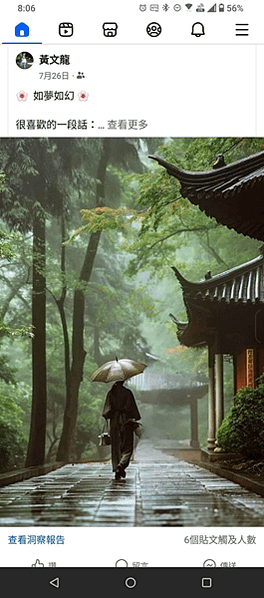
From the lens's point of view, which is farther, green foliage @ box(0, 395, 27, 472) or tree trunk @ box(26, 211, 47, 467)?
A: tree trunk @ box(26, 211, 47, 467)

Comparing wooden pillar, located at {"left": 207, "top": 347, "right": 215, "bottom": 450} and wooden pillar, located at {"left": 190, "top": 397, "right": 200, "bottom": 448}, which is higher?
wooden pillar, located at {"left": 207, "top": 347, "right": 215, "bottom": 450}

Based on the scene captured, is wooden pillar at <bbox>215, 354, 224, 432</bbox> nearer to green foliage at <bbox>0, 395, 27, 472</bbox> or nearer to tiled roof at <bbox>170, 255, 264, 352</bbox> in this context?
tiled roof at <bbox>170, 255, 264, 352</bbox>

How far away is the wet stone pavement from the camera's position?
371 cm

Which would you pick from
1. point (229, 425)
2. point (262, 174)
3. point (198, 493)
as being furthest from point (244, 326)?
point (262, 174)
